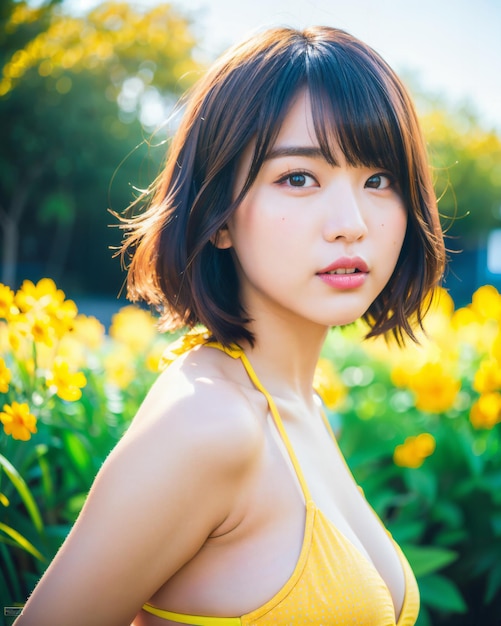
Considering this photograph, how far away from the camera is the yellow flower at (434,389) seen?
277 centimetres

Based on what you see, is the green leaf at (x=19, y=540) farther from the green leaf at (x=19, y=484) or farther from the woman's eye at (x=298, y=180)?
the woman's eye at (x=298, y=180)

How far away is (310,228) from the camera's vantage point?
1229 mm

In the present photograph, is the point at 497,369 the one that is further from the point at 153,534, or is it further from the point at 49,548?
the point at 153,534

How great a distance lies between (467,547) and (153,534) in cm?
199

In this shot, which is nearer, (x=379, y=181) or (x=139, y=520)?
(x=139, y=520)

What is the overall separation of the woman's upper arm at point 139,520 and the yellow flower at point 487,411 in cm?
188

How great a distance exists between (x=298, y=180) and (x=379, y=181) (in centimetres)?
20

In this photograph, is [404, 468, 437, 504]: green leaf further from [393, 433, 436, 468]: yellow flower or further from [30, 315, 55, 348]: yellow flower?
[30, 315, 55, 348]: yellow flower

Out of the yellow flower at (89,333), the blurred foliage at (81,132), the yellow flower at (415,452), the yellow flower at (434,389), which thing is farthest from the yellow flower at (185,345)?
the blurred foliage at (81,132)

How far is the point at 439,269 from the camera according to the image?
62.4 inches

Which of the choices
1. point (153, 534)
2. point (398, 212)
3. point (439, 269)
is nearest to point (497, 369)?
point (439, 269)

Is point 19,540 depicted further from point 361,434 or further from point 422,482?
point 361,434

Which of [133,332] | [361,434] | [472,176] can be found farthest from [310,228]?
[472,176]

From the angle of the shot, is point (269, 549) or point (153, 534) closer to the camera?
point (153, 534)
